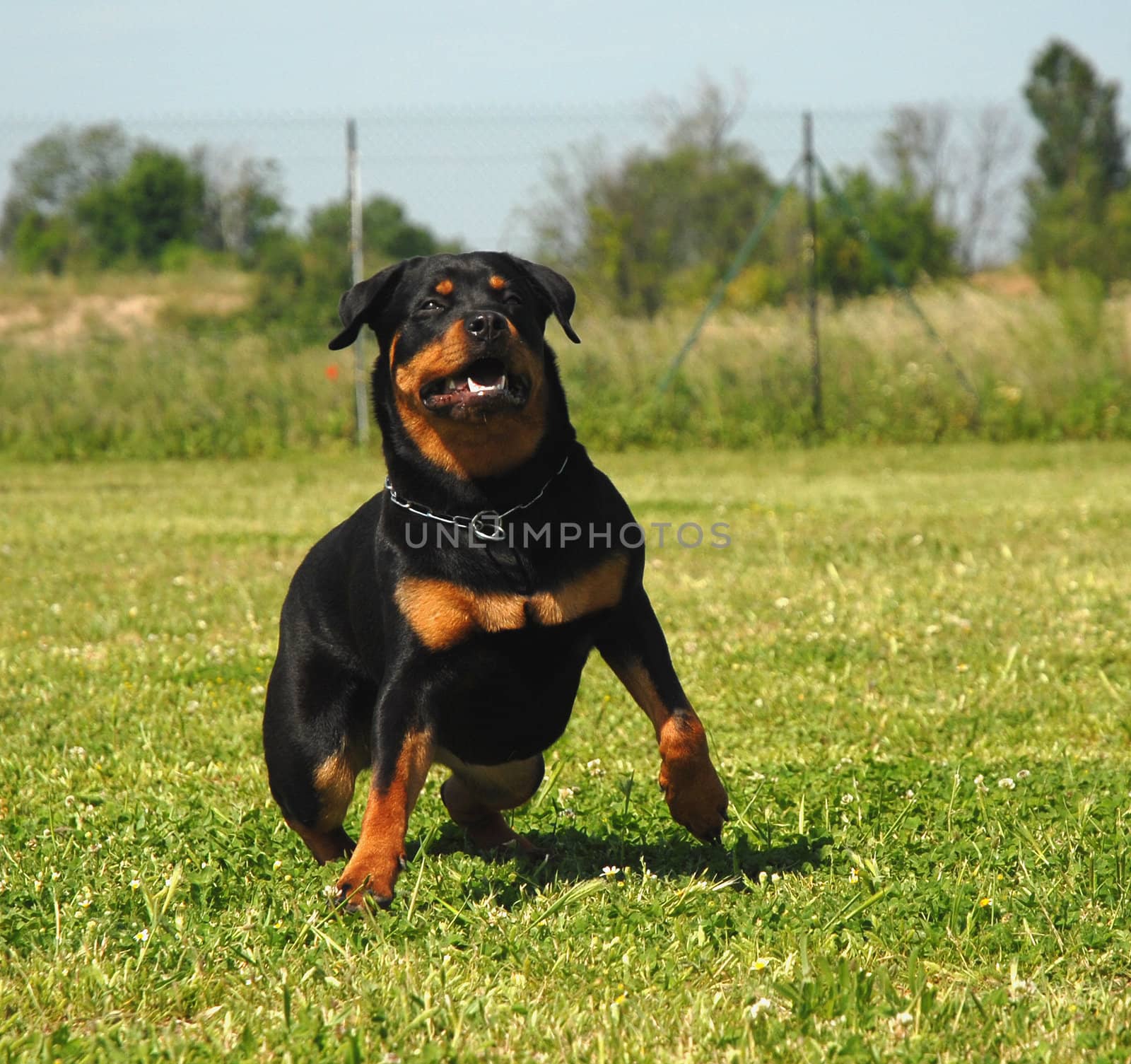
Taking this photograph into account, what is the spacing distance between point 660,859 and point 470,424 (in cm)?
120

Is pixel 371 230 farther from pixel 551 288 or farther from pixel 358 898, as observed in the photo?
pixel 358 898

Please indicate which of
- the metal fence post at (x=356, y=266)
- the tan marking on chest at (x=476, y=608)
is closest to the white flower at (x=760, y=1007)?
the tan marking on chest at (x=476, y=608)

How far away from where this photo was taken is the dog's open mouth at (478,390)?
3.41 meters

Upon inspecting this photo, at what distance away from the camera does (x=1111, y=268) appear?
18453 millimetres

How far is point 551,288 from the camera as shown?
3883 mm

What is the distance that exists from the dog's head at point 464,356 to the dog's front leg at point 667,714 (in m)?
0.49

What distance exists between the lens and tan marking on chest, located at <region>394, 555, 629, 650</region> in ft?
10.6

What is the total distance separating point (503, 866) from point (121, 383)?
1387 cm

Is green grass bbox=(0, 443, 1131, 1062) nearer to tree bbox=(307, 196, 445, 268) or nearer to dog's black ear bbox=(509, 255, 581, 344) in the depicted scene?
dog's black ear bbox=(509, 255, 581, 344)

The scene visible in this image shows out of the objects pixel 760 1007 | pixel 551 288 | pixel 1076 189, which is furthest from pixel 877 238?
pixel 760 1007

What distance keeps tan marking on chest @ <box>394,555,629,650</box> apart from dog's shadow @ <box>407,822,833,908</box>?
631 mm

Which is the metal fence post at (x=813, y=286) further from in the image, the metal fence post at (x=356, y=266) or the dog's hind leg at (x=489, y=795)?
the dog's hind leg at (x=489, y=795)

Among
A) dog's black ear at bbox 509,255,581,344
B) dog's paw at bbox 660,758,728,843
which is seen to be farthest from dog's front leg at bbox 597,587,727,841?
dog's black ear at bbox 509,255,581,344

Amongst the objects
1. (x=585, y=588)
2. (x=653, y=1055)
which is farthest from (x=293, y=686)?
(x=653, y=1055)
